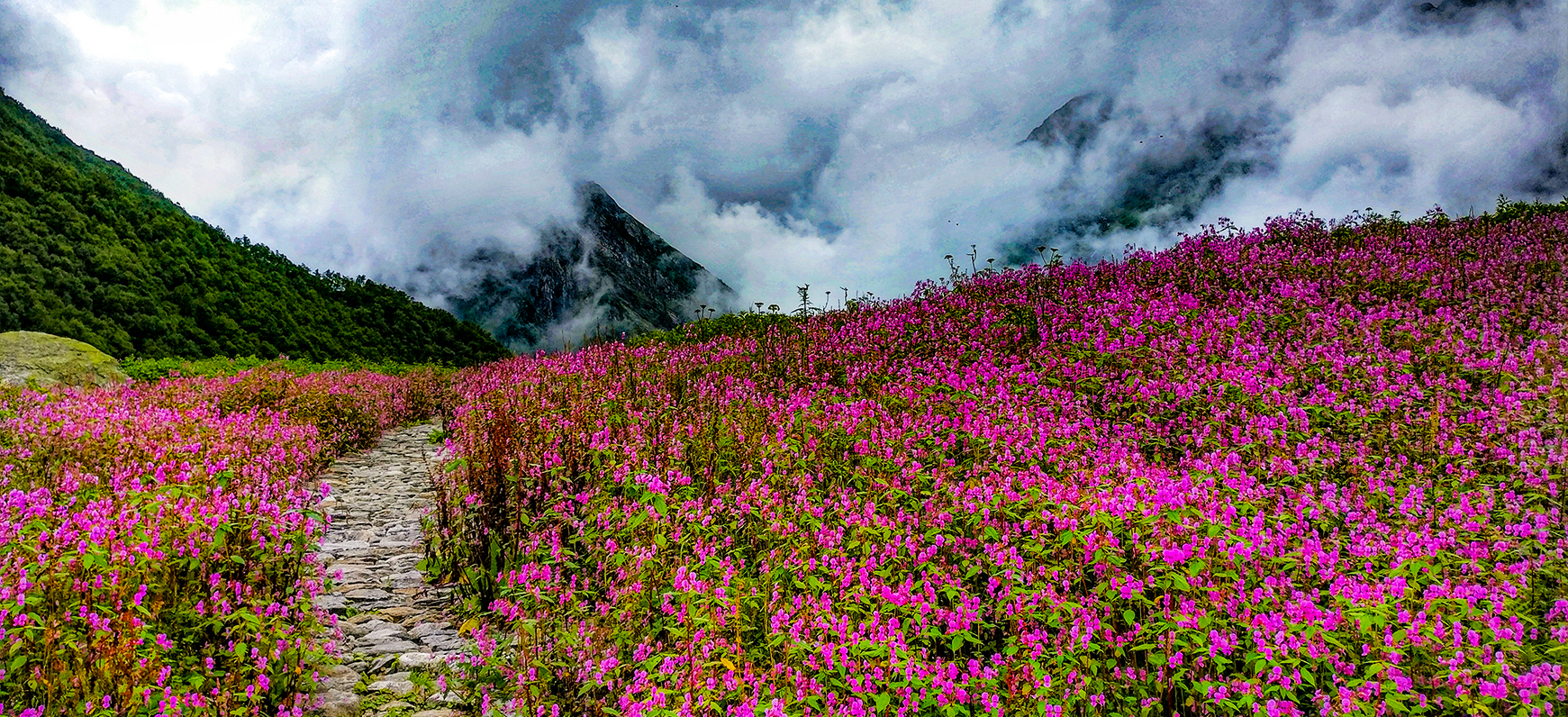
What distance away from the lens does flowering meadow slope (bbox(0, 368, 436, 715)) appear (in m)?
3.11

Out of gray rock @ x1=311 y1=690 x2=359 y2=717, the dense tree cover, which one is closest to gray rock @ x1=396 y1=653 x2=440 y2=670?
gray rock @ x1=311 y1=690 x2=359 y2=717

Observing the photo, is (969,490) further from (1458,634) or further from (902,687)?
(1458,634)

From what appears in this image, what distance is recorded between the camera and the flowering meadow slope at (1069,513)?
3438 millimetres

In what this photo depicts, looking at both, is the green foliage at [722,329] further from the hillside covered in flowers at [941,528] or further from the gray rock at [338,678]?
the gray rock at [338,678]

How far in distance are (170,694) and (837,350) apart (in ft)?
24.2

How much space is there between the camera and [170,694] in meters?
3.08

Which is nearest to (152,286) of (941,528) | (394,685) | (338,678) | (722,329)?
(722,329)

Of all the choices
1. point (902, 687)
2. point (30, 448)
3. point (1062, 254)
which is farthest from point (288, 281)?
point (902, 687)

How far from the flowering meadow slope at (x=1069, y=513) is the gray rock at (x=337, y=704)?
588mm

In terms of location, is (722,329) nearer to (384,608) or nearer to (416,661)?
(384,608)

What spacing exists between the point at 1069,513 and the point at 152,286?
59172mm

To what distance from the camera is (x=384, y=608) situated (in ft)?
16.3

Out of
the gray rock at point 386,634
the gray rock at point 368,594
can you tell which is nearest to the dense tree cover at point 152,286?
the gray rock at point 368,594

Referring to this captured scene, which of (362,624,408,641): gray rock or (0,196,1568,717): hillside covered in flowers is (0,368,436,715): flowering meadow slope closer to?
(0,196,1568,717): hillside covered in flowers
